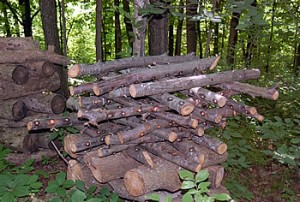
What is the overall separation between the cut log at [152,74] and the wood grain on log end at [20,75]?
3.01 m

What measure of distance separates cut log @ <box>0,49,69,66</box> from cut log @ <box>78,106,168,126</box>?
302 centimetres

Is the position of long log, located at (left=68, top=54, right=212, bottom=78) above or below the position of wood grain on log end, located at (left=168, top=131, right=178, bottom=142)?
above

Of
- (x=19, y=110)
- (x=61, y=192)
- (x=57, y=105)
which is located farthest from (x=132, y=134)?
(x=19, y=110)

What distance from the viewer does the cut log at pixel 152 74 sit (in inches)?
137

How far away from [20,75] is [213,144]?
13.0ft

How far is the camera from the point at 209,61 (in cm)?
410

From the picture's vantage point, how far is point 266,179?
5801 millimetres

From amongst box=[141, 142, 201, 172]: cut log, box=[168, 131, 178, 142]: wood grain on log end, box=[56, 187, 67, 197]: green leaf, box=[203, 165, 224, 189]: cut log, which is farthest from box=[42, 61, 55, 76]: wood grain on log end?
box=[203, 165, 224, 189]: cut log

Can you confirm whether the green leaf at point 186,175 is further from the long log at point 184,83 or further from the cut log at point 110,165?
the cut log at point 110,165

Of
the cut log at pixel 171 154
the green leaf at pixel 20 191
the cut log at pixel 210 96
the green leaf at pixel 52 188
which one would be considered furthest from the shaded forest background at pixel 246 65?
the green leaf at pixel 20 191

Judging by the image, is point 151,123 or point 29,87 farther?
point 29,87

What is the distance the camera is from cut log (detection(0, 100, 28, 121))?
5.79m

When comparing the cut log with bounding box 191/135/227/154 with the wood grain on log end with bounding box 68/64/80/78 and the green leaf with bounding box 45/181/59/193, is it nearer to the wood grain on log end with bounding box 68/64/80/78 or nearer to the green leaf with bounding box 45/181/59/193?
the wood grain on log end with bounding box 68/64/80/78

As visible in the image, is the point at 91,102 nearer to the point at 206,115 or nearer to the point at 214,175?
the point at 206,115
